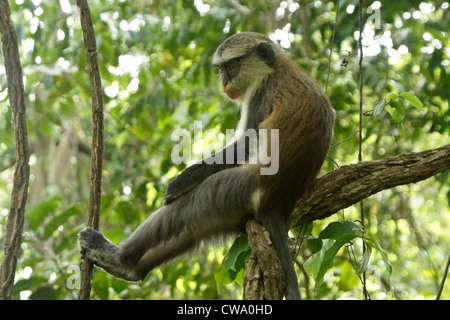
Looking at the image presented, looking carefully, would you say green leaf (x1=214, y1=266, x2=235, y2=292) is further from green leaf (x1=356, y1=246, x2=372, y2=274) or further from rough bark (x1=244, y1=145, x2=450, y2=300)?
Answer: green leaf (x1=356, y1=246, x2=372, y2=274)

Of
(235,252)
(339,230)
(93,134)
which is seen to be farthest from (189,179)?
(339,230)

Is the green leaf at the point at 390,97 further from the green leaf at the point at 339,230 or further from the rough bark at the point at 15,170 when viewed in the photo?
the rough bark at the point at 15,170

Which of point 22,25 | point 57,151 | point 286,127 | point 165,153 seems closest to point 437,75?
point 286,127

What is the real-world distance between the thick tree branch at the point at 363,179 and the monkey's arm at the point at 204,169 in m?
0.69

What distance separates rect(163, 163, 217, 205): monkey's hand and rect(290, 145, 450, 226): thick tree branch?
2.86ft

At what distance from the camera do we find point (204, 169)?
14.6 feet

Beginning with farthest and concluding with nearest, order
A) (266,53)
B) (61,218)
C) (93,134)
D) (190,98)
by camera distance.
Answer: (190,98)
(61,218)
(266,53)
(93,134)

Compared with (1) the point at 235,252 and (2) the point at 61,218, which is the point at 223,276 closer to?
(1) the point at 235,252

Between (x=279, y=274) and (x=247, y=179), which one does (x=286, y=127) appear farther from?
(x=279, y=274)

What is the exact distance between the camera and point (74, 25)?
311 inches

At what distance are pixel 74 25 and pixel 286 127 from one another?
5048 mm

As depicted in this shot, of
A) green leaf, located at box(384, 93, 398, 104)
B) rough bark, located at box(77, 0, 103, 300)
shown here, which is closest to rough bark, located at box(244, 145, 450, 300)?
green leaf, located at box(384, 93, 398, 104)

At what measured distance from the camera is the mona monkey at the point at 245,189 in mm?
4133

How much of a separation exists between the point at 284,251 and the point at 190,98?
6535 millimetres
